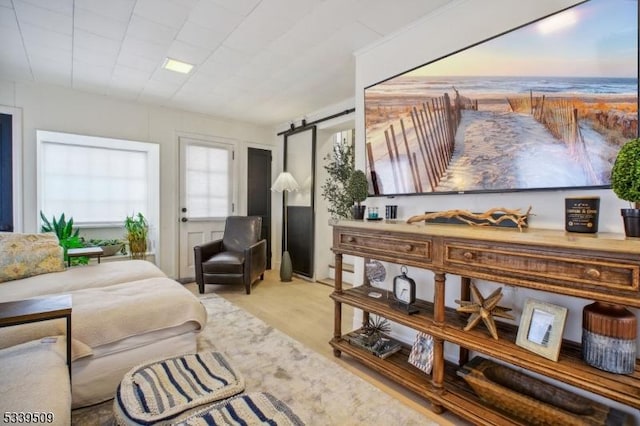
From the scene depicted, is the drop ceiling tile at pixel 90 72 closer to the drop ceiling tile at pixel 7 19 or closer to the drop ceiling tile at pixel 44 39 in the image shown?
the drop ceiling tile at pixel 44 39

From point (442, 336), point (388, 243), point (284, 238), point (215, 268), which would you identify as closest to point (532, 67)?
point (388, 243)

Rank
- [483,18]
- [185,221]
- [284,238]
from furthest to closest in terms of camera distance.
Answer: [284,238] → [185,221] → [483,18]

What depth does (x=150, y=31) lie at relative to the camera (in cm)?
232

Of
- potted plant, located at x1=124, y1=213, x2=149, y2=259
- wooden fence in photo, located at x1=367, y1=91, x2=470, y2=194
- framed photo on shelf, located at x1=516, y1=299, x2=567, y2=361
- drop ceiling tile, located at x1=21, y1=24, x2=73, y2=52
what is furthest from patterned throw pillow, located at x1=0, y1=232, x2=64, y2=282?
framed photo on shelf, located at x1=516, y1=299, x2=567, y2=361

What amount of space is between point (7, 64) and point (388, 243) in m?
3.97

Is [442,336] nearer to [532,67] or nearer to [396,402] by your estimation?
[396,402]

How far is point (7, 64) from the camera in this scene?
2883mm

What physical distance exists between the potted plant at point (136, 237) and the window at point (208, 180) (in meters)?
0.68

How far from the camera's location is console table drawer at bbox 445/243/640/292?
1.11 meters

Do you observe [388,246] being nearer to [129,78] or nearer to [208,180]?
[129,78]

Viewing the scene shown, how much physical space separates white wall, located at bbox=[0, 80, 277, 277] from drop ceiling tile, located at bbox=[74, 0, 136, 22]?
1984 millimetres

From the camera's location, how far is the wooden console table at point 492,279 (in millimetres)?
1137

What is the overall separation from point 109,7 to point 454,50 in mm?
2372

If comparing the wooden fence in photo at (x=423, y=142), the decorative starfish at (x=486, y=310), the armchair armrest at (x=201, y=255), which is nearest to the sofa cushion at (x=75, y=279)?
the armchair armrest at (x=201, y=255)
